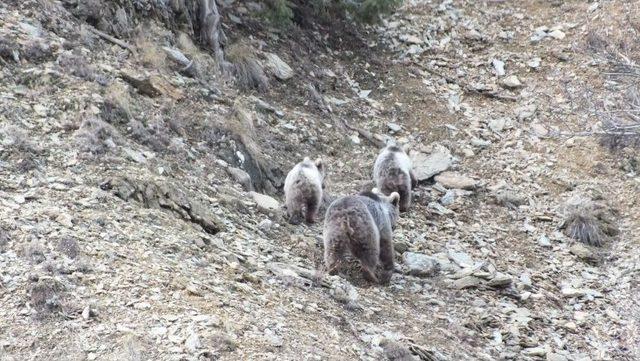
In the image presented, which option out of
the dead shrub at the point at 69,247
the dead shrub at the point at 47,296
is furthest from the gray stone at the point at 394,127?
the dead shrub at the point at 47,296

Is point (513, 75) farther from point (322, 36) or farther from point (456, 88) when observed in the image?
point (322, 36)

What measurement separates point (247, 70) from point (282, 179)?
3204 mm

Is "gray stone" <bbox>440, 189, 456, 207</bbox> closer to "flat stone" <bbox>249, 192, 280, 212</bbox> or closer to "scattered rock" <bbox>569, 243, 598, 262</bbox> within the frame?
"scattered rock" <bbox>569, 243, 598, 262</bbox>

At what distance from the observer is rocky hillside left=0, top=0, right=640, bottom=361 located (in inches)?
276

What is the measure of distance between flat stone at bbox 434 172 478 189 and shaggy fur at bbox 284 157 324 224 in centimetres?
328

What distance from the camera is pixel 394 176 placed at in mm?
11836

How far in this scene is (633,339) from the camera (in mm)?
9172

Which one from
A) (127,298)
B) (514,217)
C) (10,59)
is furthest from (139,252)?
(514,217)

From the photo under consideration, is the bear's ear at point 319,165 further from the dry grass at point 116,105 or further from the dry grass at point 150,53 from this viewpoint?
the dry grass at point 150,53

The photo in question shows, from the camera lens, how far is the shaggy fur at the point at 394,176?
1183 centimetres

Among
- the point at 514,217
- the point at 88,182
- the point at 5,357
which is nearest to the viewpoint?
the point at 5,357

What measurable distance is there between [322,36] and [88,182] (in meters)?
9.75

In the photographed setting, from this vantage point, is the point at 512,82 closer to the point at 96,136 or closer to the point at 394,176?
the point at 394,176

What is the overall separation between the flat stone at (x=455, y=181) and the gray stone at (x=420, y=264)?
2.99 meters
